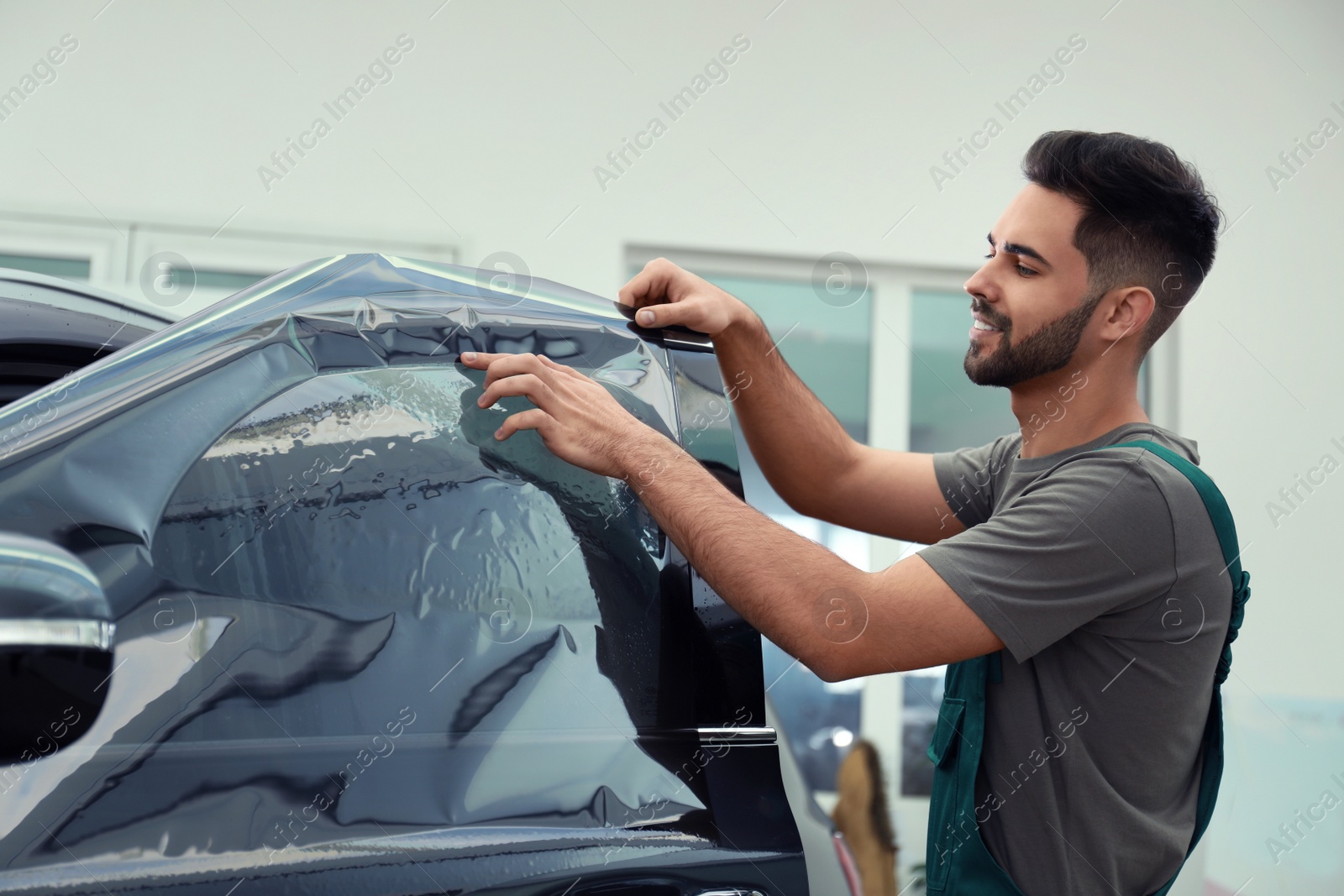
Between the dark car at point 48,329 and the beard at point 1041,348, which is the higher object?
the beard at point 1041,348

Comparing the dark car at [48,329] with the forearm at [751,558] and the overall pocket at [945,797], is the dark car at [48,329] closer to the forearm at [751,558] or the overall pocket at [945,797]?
the forearm at [751,558]

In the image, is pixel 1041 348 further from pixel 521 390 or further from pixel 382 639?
pixel 382 639

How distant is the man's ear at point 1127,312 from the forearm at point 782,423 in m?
0.48

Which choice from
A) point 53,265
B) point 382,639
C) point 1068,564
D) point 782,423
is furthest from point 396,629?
point 53,265

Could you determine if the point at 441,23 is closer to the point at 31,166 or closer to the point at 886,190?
the point at 31,166

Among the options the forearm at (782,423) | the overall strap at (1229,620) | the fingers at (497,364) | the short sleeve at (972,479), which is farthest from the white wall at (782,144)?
the overall strap at (1229,620)

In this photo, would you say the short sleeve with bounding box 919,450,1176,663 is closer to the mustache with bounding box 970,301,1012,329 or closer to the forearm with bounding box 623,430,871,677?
the forearm with bounding box 623,430,871,677

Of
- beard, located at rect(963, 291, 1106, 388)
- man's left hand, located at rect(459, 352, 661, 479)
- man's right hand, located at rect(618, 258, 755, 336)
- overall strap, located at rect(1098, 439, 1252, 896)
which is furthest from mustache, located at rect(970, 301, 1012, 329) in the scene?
man's left hand, located at rect(459, 352, 661, 479)

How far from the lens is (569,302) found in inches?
44.2

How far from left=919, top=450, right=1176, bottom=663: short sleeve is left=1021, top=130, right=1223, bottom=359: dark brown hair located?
0.34 m

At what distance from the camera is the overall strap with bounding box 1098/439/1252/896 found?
1.14 metres

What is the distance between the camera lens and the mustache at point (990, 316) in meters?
1.38

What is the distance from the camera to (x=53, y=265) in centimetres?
A: 343

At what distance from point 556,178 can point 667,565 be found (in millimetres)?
2952
